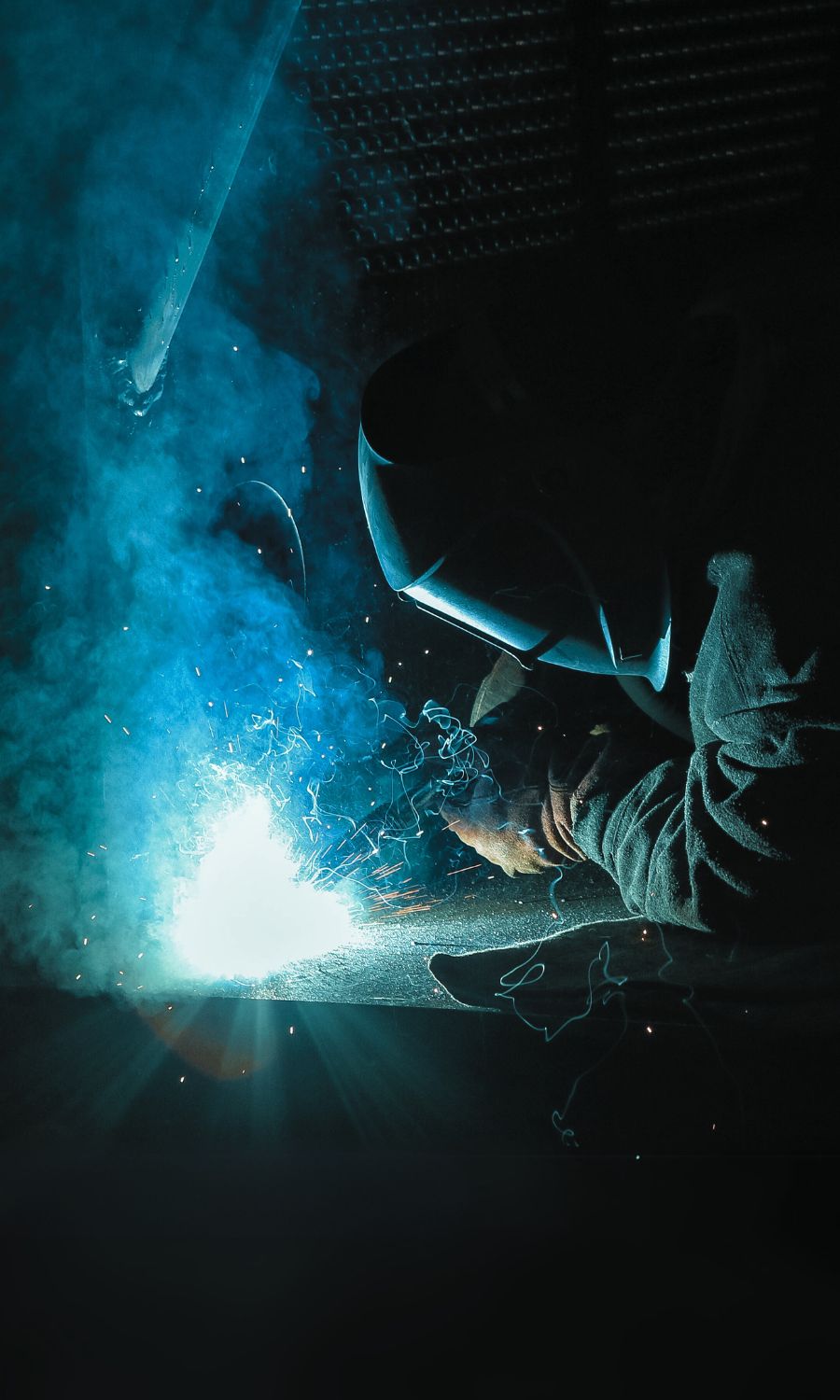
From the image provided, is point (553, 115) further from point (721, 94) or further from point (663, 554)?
point (663, 554)

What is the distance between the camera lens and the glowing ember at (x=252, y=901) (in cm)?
157

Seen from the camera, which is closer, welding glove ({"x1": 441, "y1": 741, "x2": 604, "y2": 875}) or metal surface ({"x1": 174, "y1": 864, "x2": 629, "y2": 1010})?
metal surface ({"x1": 174, "y1": 864, "x2": 629, "y2": 1010})

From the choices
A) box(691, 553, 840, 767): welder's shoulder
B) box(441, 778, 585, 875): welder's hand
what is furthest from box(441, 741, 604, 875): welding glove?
box(691, 553, 840, 767): welder's shoulder

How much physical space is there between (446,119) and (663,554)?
0.78 metres

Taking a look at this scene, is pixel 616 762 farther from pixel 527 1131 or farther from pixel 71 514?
pixel 71 514

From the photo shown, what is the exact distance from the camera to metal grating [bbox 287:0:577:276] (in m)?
1.32

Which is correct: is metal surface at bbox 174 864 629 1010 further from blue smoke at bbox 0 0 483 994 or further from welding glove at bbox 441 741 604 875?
blue smoke at bbox 0 0 483 994

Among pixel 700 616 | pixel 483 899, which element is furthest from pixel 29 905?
pixel 700 616

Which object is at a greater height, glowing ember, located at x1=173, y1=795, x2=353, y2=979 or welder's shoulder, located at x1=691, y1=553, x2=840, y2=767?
welder's shoulder, located at x1=691, y1=553, x2=840, y2=767

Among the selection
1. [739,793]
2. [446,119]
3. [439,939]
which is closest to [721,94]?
[446,119]

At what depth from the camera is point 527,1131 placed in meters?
1.21

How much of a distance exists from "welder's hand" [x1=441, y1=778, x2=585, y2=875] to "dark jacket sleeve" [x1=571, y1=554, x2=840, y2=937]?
133mm

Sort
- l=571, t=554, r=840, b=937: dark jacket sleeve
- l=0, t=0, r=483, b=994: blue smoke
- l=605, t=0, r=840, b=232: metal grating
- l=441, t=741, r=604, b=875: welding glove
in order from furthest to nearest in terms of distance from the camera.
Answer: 1. l=0, t=0, r=483, b=994: blue smoke
2. l=441, t=741, r=604, b=875: welding glove
3. l=605, t=0, r=840, b=232: metal grating
4. l=571, t=554, r=840, b=937: dark jacket sleeve

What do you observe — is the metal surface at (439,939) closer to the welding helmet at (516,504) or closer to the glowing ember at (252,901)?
the glowing ember at (252,901)
